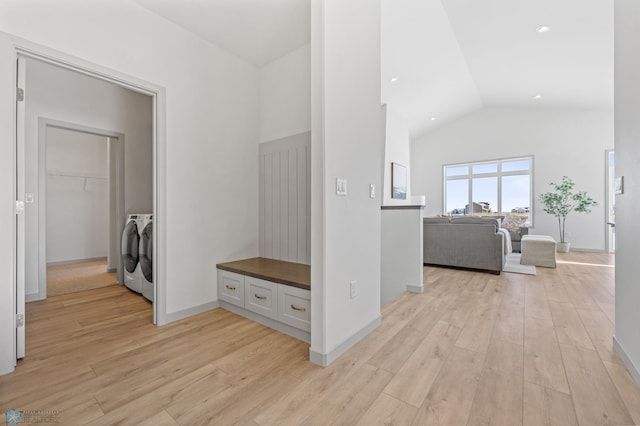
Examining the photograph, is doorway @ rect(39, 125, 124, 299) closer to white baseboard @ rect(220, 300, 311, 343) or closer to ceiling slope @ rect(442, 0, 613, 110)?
white baseboard @ rect(220, 300, 311, 343)

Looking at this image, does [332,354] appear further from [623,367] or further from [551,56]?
[551,56]

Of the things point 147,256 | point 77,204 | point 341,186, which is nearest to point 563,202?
point 341,186

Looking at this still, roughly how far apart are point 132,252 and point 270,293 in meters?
2.05

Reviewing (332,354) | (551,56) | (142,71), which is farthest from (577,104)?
(142,71)

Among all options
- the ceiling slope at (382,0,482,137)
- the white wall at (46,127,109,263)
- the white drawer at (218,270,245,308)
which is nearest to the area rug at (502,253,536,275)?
the ceiling slope at (382,0,482,137)

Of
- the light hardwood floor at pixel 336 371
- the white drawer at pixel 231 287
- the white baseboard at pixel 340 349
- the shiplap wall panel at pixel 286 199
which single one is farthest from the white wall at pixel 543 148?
the white drawer at pixel 231 287

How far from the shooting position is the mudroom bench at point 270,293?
2084mm

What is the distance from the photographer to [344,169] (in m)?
1.90

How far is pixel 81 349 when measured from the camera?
192cm

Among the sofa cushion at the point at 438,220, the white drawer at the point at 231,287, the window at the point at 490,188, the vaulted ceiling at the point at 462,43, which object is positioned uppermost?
the vaulted ceiling at the point at 462,43

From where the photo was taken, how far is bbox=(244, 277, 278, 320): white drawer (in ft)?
7.43

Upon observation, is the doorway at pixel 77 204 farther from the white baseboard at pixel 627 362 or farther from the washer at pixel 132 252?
the white baseboard at pixel 627 362

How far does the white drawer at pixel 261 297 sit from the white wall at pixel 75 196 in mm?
4797

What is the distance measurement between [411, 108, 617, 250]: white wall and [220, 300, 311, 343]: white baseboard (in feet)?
23.6
